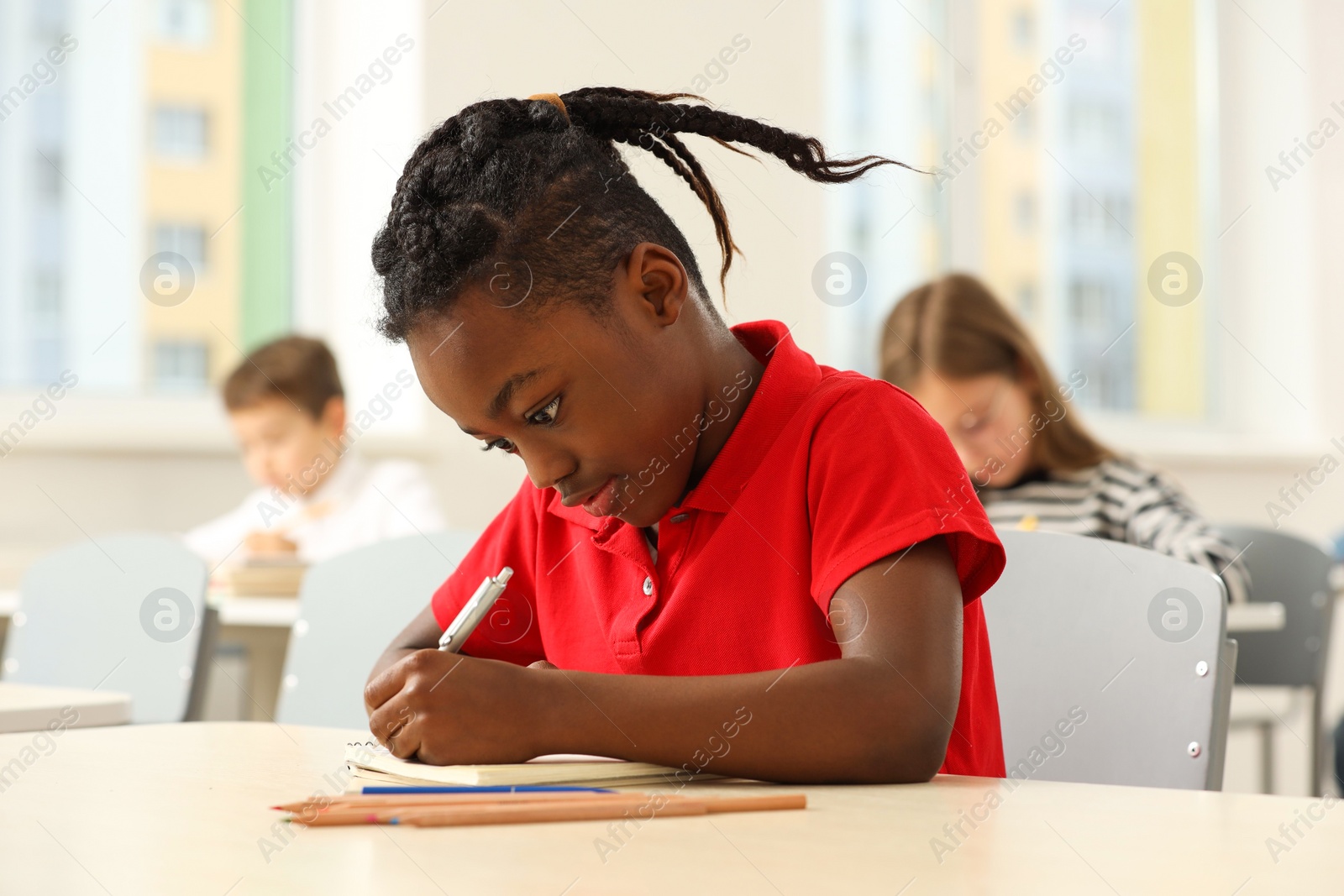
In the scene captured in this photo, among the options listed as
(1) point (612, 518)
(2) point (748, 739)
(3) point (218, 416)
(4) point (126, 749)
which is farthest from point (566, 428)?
(3) point (218, 416)

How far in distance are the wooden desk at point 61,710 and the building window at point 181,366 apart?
7.02ft

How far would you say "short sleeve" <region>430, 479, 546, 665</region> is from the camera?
1.19 metres

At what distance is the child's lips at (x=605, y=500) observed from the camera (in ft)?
3.28

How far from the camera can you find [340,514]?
9.48 ft

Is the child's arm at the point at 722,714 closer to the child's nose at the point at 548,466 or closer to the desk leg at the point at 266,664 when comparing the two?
the child's nose at the point at 548,466

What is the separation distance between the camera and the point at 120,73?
324cm

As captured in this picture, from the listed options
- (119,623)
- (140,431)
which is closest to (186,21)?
(140,431)

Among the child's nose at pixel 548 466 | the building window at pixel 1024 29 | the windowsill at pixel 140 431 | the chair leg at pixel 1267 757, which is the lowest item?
the chair leg at pixel 1267 757

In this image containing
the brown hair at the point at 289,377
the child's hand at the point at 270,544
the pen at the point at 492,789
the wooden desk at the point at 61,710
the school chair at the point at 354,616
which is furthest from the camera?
the brown hair at the point at 289,377

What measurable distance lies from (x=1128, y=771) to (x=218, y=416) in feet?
8.74

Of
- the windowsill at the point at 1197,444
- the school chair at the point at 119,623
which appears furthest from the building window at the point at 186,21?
the windowsill at the point at 1197,444

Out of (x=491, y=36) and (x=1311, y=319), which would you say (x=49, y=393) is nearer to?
(x=491, y=36)

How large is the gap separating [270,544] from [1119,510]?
1.56 metres

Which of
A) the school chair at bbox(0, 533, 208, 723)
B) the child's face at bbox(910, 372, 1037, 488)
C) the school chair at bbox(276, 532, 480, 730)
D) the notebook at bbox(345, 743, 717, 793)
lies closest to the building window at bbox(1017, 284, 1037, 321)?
the child's face at bbox(910, 372, 1037, 488)
